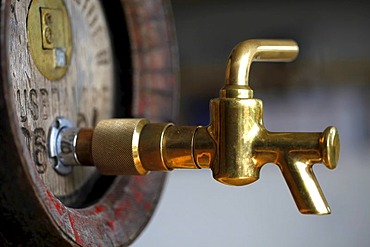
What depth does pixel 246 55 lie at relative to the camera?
535 millimetres

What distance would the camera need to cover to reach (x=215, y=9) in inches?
67.8

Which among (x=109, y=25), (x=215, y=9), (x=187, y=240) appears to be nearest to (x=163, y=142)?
(x=109, y=25)

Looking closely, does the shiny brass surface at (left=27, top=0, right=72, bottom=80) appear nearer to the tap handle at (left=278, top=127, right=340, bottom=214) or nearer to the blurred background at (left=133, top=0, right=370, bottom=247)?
the tap handle at (left=278, top=127, right=340, bottom=214)

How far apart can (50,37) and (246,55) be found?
0.55 ft

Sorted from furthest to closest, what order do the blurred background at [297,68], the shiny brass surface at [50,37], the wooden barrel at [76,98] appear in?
the blurred background at [297,68] → the shiny brass surface at [50,37] → the wooden barrel at [76,98]

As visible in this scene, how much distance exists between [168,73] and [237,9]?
1009 millimetres

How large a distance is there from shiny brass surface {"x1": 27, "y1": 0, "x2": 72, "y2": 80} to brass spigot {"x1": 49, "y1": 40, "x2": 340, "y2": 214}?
0.25 ft

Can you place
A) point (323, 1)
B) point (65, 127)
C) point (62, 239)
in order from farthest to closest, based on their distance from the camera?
point (323, 1) < point (65, 127) < point (62, 239)

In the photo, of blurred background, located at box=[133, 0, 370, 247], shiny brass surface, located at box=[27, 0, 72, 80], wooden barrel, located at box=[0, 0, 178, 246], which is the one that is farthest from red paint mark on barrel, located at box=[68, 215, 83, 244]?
blurred background, located at box=[133, 0, 370, 247]

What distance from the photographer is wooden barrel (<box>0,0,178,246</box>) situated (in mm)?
454

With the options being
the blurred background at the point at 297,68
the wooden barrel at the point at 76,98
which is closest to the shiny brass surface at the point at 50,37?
the wooden barrel at the point at 76,98

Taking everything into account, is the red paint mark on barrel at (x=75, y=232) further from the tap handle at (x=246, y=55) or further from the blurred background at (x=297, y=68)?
the blurred background at (x=297, y=68)

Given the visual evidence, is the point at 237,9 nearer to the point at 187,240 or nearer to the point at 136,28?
the point at 187,240

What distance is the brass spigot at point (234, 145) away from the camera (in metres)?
0.51
